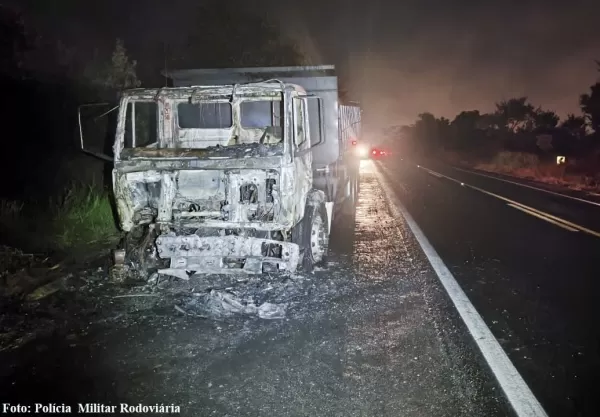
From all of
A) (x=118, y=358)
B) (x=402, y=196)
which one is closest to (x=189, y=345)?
(x=118, y=358)

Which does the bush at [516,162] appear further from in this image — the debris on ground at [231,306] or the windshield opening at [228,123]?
the debris on ground at [231,306]

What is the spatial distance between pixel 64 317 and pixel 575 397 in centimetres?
483

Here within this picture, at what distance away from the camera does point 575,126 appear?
53062 mm

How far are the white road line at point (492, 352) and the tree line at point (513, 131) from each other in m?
44.0

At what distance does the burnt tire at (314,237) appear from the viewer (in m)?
6.79

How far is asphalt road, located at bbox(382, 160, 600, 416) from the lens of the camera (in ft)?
12.6

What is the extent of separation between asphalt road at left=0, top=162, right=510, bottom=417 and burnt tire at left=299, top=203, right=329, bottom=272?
368mm

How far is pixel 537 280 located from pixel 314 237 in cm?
314

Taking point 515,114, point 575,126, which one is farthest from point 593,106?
point 515,114

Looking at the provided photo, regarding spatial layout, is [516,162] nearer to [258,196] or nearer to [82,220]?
[82,220]

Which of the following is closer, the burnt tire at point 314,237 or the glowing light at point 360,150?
the burnt tire at point 314,237

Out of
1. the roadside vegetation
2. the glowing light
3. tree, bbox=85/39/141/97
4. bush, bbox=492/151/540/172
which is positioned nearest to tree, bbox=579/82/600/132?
the roadside vegetation

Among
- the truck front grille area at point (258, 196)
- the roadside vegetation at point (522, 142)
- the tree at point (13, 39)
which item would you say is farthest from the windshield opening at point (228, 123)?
the roadside vegetation at point (522, 142)

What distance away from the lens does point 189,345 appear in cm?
439
